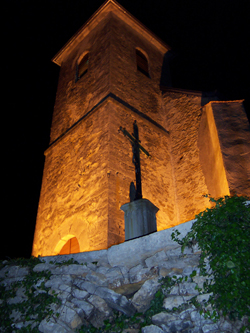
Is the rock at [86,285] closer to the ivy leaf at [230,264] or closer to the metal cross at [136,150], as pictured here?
the ivy leaf at [230,264]

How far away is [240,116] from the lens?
24.7 feet

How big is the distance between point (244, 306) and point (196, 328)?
Answer: 55 cm

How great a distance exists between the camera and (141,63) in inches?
446

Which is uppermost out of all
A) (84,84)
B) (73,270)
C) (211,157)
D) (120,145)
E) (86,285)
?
(84,84)

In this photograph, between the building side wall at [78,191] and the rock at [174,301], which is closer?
the rock at [174,301]

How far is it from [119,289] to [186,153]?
17.3 feet

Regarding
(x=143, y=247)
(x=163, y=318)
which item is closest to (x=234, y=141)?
(x=143, y=247)

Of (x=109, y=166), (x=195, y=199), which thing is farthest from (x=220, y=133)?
(x=109, y=166)

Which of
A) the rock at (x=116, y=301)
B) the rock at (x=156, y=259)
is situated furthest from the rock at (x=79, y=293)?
the rock at (x=156, y=259)

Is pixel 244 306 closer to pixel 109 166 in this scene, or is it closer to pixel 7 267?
pixel 7 267

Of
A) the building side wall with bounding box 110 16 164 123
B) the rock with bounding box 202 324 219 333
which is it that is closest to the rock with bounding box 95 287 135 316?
the rock with bounding box 202 324 219 333

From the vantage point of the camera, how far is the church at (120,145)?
6.98 m

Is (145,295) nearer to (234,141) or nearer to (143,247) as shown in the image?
(143,247)

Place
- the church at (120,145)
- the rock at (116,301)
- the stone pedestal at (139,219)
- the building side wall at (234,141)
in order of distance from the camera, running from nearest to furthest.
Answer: the rock at (116,301) < the stone pedestal at (139,219) < the building side wall at (234,141) < the church at (120,145)
